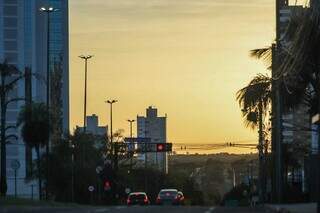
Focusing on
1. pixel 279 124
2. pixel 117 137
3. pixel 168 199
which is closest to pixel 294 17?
pixel 279 124

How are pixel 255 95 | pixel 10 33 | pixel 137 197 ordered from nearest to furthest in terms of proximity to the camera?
pixel 255 95, pixel 137 197, pixel 10 33

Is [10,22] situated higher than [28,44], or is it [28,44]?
[10,22]

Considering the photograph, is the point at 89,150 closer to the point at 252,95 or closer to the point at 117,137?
the point at 117,137

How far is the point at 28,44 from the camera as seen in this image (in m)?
99.6

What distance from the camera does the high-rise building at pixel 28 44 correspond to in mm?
96750

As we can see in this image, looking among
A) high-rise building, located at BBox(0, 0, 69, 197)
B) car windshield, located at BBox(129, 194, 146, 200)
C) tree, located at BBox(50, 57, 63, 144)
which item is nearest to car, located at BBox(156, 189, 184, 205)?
car windshield, located at BBox(129, 194, 146, 200)

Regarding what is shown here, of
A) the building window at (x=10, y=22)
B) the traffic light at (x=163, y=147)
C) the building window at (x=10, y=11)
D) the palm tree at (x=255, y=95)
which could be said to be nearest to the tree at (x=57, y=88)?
the building window at (x=10, y=22)

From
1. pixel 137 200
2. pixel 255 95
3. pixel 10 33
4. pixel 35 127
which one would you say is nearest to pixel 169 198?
pixel 137 200

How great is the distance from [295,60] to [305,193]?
33.9 metres

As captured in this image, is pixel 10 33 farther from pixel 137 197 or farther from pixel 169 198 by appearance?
pixel 169 198

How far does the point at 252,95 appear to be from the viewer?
114 feet

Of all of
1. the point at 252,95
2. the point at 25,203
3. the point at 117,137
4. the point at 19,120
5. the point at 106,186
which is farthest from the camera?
the point at 117,137

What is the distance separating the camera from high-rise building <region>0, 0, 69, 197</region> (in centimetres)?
9675

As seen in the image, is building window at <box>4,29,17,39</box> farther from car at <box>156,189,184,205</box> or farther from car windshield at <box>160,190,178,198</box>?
car at <box>156,189,184,205</box>
